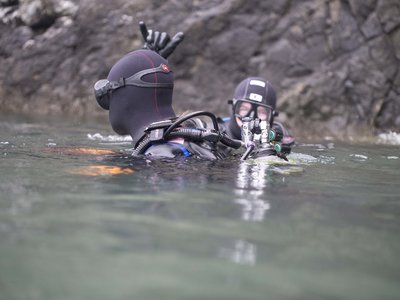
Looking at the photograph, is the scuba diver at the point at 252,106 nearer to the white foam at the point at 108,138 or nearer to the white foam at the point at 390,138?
the white foam at the point at 108,138

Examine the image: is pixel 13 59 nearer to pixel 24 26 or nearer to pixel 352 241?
pixel 24 26

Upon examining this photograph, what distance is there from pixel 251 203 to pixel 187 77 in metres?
6.69

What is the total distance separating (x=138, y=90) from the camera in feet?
13.5

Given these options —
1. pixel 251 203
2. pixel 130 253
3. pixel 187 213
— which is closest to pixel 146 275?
pixel 130 253

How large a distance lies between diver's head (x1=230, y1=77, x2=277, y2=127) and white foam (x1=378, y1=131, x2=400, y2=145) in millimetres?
2481

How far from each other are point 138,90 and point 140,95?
39mm

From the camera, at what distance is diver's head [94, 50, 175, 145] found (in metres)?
4.12

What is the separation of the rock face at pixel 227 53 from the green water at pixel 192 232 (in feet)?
16.1

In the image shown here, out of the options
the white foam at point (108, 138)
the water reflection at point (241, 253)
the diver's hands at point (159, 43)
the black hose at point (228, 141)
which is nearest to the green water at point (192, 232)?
the water reflection at point (241, 253)

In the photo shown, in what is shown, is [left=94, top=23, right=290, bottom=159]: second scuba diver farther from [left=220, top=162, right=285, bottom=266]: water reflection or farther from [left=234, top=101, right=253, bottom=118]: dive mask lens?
[left=234, top=101, right=253, bottom=118]: dive mask lens

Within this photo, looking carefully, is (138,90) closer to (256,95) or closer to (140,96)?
(140,96)

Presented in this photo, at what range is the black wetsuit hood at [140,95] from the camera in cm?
413

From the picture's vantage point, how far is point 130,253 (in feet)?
5.49

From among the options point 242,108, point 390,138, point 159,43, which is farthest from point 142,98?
point 390,138
